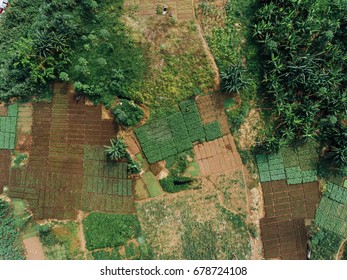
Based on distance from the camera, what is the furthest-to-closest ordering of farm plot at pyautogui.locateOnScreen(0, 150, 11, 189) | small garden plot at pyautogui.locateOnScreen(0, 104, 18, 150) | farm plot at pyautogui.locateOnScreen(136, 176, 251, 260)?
small garden plot at pyautogui.locateOnScreen(0, 104, 18, 150)
farm plot at pyautogui.locateOnScreen(0, 150, 11, 189)
farm plot at pyautogui.locateOnScreen(136, 176, 251, 260)

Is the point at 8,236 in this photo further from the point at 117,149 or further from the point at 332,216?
the point at 332,216

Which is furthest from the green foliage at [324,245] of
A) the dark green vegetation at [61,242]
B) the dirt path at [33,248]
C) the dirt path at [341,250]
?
the dirt path at [33,248]

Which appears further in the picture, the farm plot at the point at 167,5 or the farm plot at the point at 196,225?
the farm plot at the point at 167,5

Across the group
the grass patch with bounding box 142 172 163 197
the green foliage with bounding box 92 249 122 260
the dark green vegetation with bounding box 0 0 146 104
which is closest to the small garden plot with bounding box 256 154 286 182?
the grass patch with bounding box 142 172 163 197

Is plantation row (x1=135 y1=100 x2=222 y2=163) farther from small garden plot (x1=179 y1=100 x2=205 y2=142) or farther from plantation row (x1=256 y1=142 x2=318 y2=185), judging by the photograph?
plantation row (x1=256 y1=142 x2=318 y2=185)

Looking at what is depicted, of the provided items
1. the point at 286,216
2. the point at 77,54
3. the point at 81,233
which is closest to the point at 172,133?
the point at 77,54

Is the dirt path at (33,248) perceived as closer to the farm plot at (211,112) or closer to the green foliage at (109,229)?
the green foliage at (109,229)
